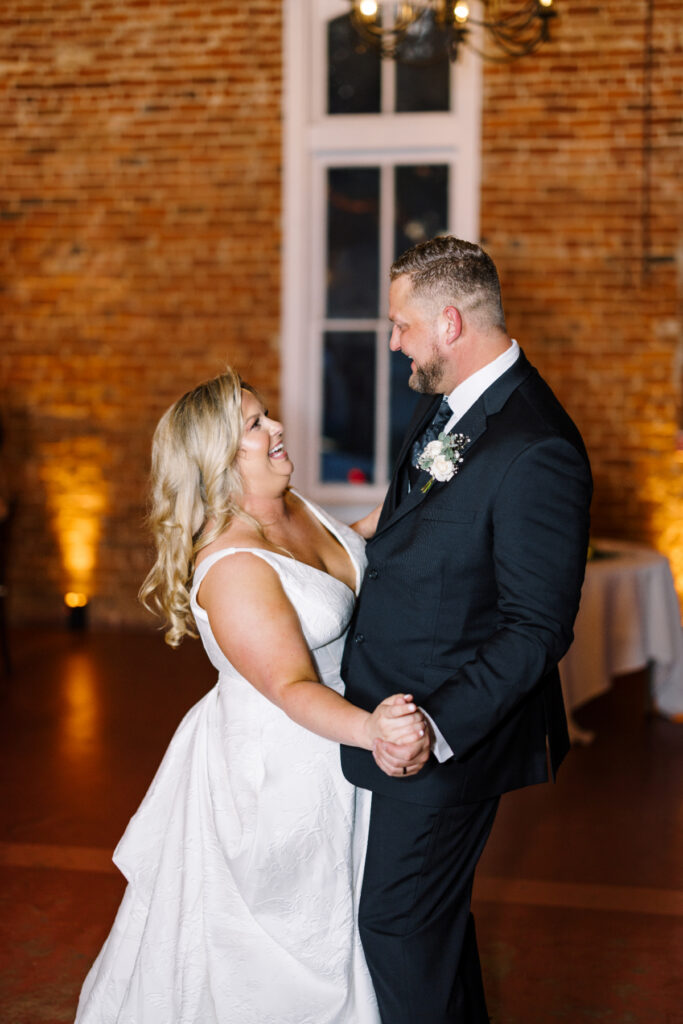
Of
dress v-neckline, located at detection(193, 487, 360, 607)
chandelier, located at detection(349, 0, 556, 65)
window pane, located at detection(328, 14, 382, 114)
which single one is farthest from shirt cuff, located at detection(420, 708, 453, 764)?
window pane, located at detection(328, 14, 382, 114)

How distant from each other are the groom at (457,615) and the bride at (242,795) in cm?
11

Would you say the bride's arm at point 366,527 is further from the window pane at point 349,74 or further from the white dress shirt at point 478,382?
the window pane at point 349,74

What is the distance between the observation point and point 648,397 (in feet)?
19.5

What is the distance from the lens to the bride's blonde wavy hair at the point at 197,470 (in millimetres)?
2031

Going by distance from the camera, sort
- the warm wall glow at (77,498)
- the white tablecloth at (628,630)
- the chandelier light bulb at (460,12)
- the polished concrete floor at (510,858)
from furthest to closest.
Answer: the warm wall glow at (77,498) < the white tablecloth at (628,630) < the chandelier light bulb at (460,12) < the polished concrete floor at (510,858)

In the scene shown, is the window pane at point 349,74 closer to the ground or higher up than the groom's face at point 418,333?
higher up

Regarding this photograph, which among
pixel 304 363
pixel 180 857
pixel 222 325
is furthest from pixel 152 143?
pixel 180 857

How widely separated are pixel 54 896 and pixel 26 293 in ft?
14.9

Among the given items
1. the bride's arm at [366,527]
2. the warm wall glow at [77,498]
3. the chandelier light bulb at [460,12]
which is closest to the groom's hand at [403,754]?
the bride's arm at [366,527]

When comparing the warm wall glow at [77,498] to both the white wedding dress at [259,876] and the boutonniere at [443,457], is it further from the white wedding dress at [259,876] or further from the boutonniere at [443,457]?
the boutonniere at [443,457]

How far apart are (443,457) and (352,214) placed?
489 cm

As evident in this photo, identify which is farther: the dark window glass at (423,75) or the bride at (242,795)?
the dark window glass at (423,75)

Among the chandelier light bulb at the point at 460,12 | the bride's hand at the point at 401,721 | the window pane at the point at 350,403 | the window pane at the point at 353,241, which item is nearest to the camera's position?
the bride's hand at the point at 401,721

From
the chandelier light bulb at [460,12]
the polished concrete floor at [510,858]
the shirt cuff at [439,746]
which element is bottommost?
the polished concrete floor at [510,858]
